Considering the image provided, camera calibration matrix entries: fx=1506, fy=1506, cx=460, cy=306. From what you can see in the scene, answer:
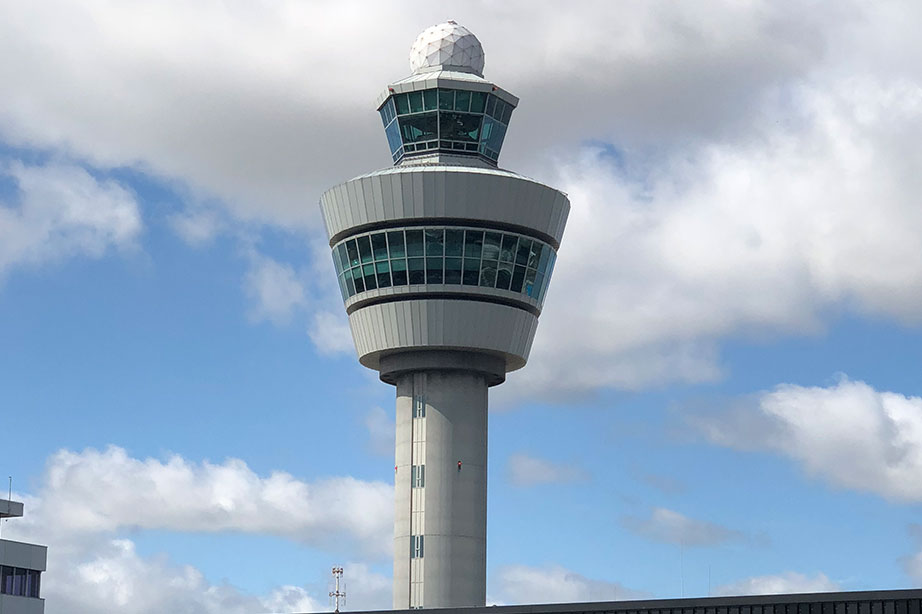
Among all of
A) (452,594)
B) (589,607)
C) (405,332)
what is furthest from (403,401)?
(589,607)

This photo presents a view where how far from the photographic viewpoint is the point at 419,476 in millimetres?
84312

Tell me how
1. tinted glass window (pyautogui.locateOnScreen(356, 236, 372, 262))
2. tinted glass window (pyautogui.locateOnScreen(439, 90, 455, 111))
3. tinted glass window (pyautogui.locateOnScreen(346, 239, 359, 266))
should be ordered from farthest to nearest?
1. tinted glass window (pyautogui.locateOnScreen(439, 90, 455, 111))
2. tinted glass window (pyautogui.locateOnScreen(346, 239, 359, 266))
3. tinted glass window (pyautogui.locateOnScreen(356, 236, 372, 262))

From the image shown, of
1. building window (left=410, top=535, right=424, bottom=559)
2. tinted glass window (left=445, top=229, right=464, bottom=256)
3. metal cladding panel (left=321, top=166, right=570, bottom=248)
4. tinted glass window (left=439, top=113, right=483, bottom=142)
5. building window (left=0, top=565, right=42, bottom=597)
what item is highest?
tinted glass window (left=439, top=113, right=483, bottom=142)

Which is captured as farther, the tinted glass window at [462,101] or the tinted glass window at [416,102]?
the tinted glass window at [416,102]

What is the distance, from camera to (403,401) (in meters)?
85.9

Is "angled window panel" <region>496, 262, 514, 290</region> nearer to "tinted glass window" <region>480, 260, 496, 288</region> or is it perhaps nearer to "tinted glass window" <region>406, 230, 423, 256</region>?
"tinted glass window" <region>480, 260, 496, 288</region>

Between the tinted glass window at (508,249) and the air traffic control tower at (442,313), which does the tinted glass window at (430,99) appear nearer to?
the air traffic control tower at (442,313)

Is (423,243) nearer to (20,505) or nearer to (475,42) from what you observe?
(475,42)

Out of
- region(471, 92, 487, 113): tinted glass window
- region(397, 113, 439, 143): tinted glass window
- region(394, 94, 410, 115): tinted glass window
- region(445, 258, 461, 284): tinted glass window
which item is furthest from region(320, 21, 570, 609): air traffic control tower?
region(397, 113, 439, 143): tinted glass window

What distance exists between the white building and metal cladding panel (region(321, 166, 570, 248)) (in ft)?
83.9

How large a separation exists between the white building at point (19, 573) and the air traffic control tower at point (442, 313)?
2084 centimetres

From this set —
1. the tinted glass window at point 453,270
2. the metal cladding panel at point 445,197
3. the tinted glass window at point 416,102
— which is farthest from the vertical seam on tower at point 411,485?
the tinted glass window at point 416,102

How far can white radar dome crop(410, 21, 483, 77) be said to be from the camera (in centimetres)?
9088

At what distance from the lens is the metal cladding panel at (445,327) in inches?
3287
